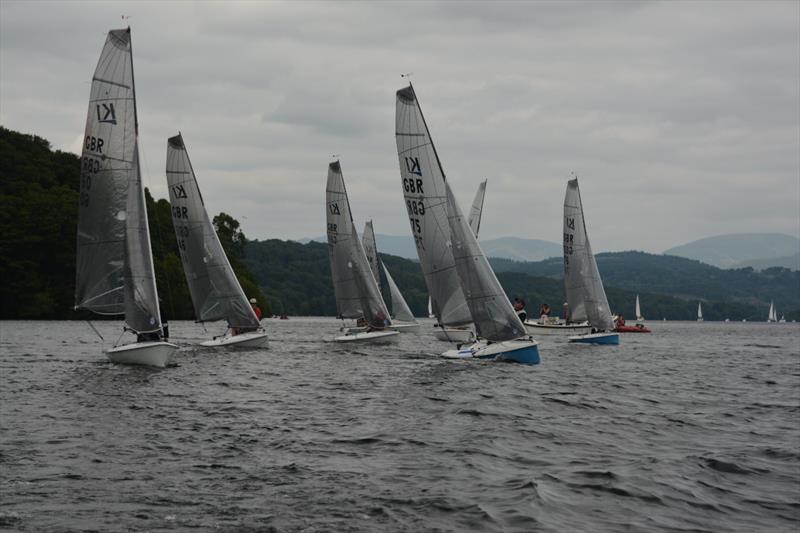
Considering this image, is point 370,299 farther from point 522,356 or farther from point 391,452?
point 391,452

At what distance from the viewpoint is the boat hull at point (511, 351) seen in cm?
3616

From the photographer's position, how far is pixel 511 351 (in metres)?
36.3

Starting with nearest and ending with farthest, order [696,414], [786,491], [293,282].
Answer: [786,491] → [696,414] → [293,282]

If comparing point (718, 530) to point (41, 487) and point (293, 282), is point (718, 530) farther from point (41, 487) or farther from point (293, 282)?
point (293, 282)

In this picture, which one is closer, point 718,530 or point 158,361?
point 718,530

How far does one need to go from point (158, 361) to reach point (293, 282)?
16360 centimetres

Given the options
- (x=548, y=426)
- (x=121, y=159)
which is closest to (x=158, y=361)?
(x=121, y=159)

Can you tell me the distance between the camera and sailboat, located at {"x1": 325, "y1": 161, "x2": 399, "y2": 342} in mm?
54969

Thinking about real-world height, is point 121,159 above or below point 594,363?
above

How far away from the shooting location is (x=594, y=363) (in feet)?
142

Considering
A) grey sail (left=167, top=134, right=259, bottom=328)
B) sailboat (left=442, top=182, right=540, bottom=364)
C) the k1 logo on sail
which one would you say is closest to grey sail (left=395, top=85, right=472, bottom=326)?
sailboat (left=442, top=182, right=540, bottom=364)

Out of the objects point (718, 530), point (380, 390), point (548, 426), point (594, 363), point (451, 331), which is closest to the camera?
point (718, 530)

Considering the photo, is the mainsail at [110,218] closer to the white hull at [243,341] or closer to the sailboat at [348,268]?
the white hull at [243,341]

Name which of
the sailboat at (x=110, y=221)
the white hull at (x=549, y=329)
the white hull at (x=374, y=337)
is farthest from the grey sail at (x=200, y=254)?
the white hull at (x=549, y=329)
